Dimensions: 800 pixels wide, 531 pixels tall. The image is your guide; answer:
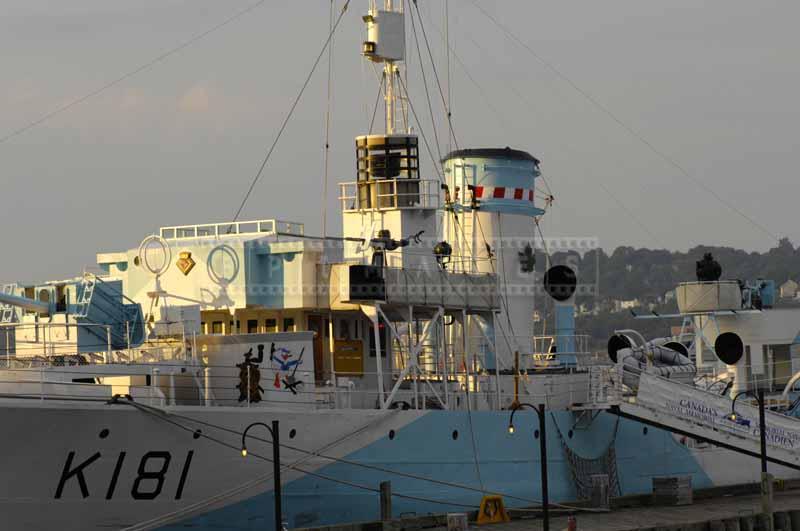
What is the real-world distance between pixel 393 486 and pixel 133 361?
5.99 meters

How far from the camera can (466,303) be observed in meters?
33.9

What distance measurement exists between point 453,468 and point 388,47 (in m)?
10.6

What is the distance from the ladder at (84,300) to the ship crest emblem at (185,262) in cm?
245

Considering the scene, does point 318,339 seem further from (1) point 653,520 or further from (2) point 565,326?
(2) point 565,326

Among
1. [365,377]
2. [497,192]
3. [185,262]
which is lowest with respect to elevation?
[365,377]

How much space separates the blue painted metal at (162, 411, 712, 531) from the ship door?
2826mm

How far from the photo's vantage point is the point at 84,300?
1156 inches

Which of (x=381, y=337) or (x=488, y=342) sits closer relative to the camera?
(x=381, y=337)

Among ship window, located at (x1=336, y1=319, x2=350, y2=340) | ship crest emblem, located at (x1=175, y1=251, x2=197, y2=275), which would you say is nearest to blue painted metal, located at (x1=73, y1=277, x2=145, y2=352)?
ship crest emblem, located at (x1=175, y1=251, x2=197, y2=275)

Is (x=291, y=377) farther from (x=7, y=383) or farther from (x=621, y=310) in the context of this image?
(x=621, y=310)

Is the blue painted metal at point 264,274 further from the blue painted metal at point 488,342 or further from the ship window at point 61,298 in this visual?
the blue painted metal at point 488,342

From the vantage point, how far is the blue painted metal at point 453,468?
96.0ft

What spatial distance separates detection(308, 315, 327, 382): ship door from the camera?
3281 cm

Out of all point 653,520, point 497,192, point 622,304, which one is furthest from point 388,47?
point 622,304
